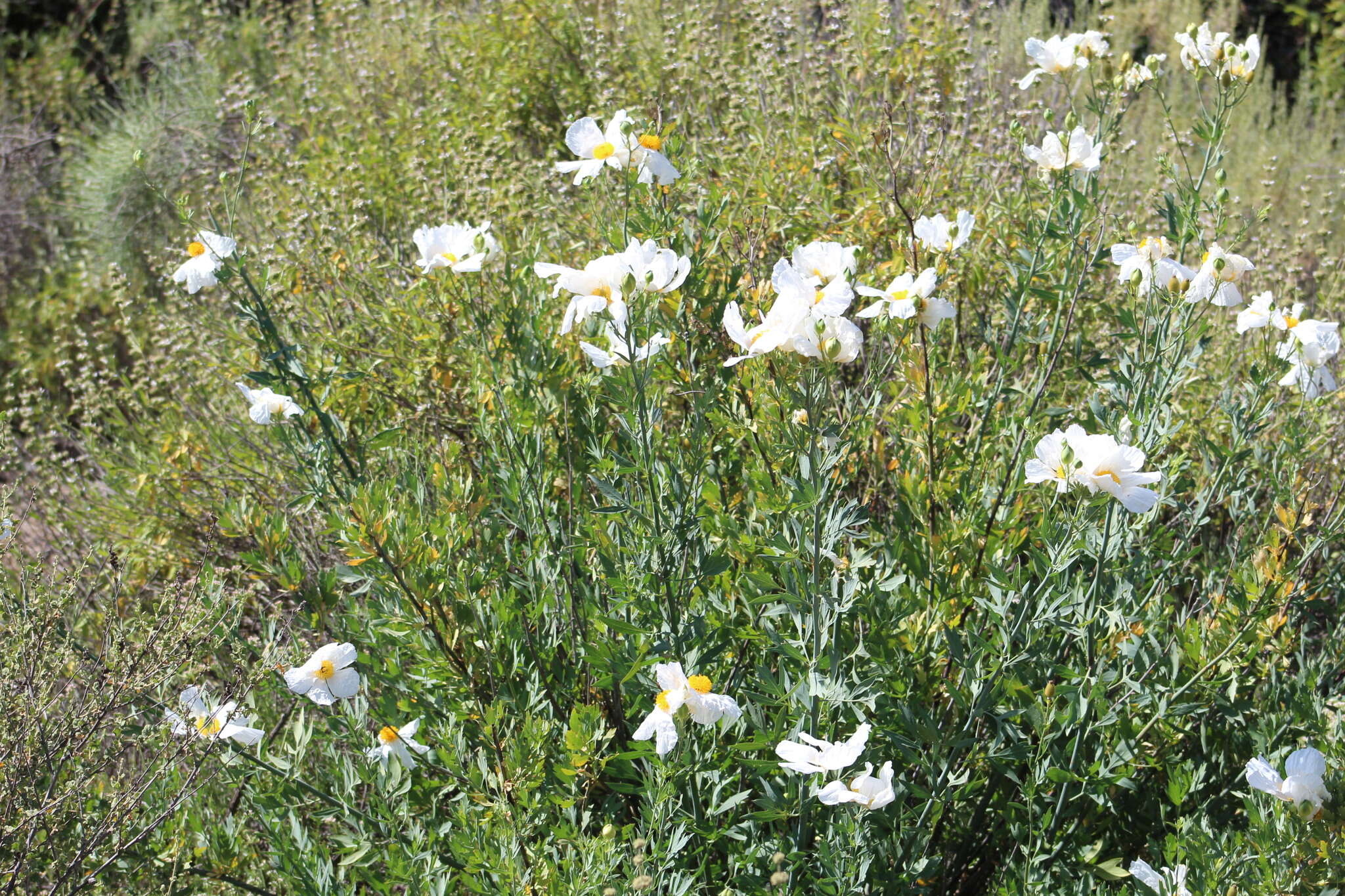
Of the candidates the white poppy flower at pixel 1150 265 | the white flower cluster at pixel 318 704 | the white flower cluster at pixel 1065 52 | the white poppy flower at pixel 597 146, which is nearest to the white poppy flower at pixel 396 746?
the white flower cluster at pixel 318 704

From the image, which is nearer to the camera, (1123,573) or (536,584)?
(1123,573)

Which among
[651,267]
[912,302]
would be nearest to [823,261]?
[912,302]

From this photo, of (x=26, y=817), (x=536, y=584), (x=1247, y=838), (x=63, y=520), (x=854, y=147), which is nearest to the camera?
(x=1247, y=838)

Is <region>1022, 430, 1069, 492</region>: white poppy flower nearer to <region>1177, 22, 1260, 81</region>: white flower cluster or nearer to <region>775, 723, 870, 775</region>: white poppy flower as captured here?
<region>775, 723, 870, 775</region>: white poppy flower

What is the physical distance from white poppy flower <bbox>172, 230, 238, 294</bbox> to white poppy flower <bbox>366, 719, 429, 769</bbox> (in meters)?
0.85

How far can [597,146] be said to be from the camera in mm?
1959

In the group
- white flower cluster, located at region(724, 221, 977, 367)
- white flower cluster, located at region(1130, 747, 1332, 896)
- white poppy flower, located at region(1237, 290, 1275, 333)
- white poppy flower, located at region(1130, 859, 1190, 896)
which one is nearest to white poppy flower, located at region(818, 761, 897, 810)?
white poppy flower, located at region(1130, 859, 1190, 896)

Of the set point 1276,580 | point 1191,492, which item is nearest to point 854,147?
point 1191,492

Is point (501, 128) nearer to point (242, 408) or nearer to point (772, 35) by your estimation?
point (772, 35)

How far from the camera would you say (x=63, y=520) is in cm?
358

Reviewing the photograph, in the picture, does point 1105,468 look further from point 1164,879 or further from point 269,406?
point 269,406

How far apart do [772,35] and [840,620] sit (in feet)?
8.39

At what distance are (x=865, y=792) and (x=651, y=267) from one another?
837mm

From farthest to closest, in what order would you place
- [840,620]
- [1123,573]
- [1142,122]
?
[1142,122] → [1123,573] → [840,620]
